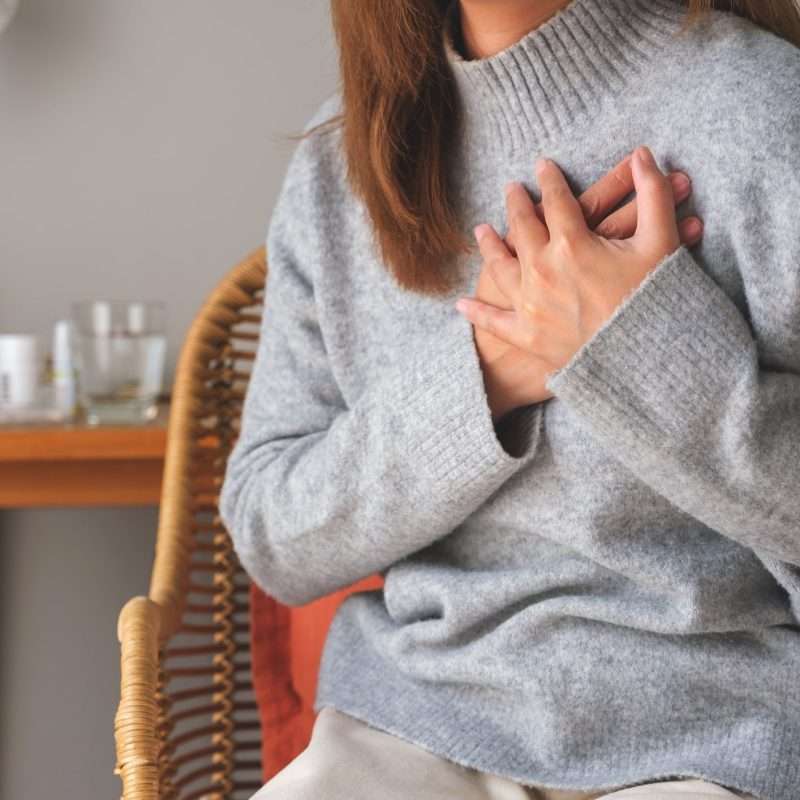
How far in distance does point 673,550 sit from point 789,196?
25cm

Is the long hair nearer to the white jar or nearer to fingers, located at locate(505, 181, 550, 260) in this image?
fingers, located at locate(505, 181, 550, 260)

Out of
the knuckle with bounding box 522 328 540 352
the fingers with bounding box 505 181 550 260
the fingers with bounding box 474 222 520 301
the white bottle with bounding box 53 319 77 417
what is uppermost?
the fingers with bounding box 505 181 550 260

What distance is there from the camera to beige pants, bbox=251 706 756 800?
2.79 feet

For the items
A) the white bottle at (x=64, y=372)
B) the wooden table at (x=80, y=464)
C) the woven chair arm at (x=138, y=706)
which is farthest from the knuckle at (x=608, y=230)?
the white bottle at (x=64, y=372)

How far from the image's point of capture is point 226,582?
1293mm

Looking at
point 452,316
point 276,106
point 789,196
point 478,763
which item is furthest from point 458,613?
point 276,106

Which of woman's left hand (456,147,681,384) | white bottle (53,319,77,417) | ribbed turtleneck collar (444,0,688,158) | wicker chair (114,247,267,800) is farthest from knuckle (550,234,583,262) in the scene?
white bottle (53,319,77,417)

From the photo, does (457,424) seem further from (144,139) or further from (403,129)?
(144,139)

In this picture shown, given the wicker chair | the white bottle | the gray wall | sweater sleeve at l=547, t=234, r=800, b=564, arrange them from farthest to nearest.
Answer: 1. the gray wall
2. the white bottle
3. the wicker chair
4. sweater sleeve at l=547, t=234, r=800, b=564

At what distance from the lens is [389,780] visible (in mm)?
884

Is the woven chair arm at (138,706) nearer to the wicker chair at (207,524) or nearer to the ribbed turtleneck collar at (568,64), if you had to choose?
the wicker chair at (207,524)

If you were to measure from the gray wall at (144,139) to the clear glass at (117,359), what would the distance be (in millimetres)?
210

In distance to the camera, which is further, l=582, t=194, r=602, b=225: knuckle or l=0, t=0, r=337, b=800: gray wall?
l=0, t=0, r=337, b=800: gray wall

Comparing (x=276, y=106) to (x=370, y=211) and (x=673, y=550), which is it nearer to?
(x=370, y=211)
